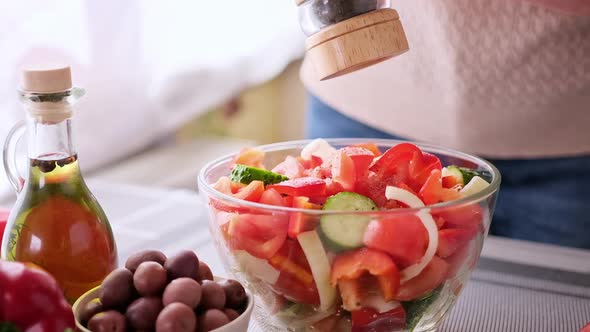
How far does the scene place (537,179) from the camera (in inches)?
50.0

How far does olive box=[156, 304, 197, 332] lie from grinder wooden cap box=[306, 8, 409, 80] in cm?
28

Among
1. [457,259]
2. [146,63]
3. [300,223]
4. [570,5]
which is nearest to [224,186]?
[300,223]

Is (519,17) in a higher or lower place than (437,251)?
higher

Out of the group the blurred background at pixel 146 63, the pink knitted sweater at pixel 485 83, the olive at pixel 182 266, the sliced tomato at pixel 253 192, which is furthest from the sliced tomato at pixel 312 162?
the blurred background at pixel 146 63

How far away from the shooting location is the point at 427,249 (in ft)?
2.18

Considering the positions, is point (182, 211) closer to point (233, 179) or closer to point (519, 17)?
point (233, 179)

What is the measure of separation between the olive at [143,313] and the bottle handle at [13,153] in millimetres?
228

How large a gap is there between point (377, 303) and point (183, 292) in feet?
0.59

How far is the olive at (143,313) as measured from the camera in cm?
59

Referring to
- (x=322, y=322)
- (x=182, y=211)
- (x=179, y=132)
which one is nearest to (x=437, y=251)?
(x=322, y=322)

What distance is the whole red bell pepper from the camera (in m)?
0.57

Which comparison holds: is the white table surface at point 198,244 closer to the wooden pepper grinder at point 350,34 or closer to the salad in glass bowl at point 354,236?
the salad in glass bowl at point 354,236

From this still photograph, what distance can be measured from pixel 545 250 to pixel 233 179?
1.64 ft

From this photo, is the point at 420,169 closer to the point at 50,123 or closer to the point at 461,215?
the point at 461,215
